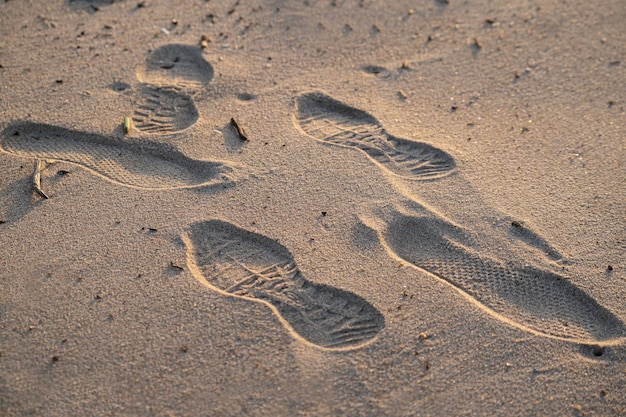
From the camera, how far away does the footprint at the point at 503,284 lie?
2.20 metres

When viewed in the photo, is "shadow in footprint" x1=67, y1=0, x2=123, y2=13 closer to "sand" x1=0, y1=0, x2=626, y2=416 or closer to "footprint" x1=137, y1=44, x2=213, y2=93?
"sand" x1=0, y1=0, x2=626, y2=416

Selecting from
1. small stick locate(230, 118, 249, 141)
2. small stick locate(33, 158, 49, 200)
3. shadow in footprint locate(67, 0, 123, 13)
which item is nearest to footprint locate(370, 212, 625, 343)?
small stick locate(230, 118, 249, 141)

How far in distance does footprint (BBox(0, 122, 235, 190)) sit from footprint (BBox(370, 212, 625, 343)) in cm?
78

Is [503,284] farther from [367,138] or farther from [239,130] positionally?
[239,130]

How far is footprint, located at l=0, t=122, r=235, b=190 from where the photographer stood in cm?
255

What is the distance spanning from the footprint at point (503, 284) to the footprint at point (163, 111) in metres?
1.01

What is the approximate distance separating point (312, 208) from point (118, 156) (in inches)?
33.1

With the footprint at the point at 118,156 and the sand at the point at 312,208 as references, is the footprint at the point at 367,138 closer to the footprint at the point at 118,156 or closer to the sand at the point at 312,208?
the sand at the point at 312,208

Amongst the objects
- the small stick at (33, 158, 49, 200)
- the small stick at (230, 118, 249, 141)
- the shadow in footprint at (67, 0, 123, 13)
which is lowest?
the small stick at (33, 158, 49, 200)

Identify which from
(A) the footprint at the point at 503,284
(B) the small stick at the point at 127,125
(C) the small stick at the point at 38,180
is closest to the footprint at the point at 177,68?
(B) the small stick at the point at 127,125

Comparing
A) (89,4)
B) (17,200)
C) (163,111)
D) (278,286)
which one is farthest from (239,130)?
(89,4)

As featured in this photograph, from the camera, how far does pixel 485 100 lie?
2.88 m

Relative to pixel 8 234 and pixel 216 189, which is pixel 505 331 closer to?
pixel 216 189

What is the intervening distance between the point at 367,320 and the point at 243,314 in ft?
1.37
